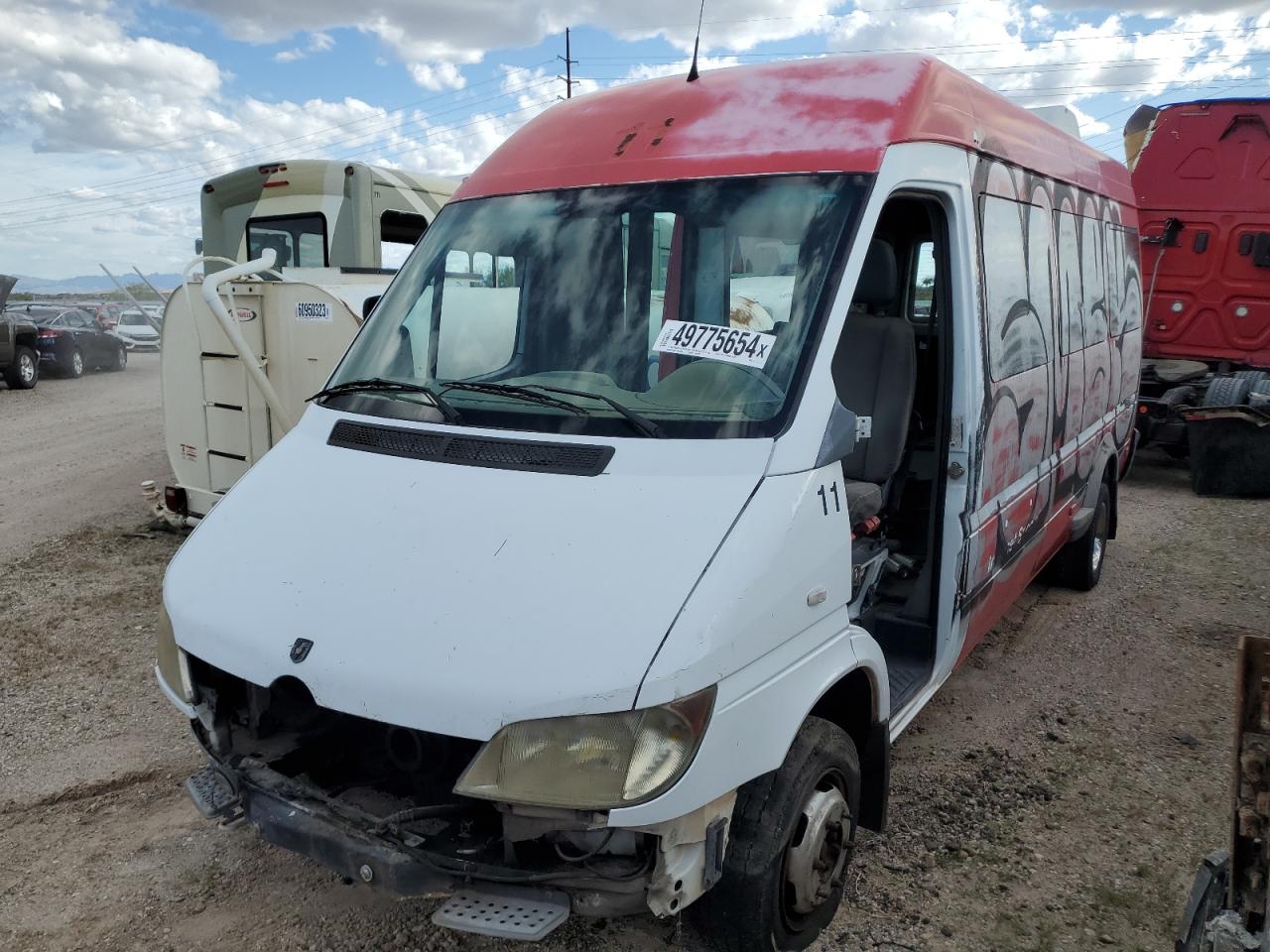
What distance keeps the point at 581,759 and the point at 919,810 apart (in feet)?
6.90

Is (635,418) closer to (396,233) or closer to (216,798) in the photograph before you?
(216,798)

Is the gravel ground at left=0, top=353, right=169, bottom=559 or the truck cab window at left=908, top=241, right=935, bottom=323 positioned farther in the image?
the gravel ground at left=0, top=353, right=169, bottom=559

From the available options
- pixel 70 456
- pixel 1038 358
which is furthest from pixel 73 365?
pixel 1038 358

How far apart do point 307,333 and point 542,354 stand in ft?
12.0

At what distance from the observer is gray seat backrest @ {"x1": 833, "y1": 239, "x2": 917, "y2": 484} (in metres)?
3.89

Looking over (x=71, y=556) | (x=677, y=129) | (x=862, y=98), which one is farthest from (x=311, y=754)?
(x=71, y=556)

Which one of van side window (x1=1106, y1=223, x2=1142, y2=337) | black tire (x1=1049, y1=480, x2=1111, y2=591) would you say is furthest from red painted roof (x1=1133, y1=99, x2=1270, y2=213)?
black tire (x1=1049, y1=480, x2=1111, y2=591)

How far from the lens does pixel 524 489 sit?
9.16 feet

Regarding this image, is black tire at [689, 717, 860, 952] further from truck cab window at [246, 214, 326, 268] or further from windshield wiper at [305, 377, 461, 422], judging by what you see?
truck cab window at [246, 214, 326, 268]

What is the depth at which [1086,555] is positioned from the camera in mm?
6395

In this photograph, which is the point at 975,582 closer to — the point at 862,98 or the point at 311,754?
the point at 862,98

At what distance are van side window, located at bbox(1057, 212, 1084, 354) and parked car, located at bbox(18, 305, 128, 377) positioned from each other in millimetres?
20814

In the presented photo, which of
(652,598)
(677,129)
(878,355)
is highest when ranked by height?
(677,129)

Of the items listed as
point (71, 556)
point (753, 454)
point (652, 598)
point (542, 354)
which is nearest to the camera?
point (652, 598)
